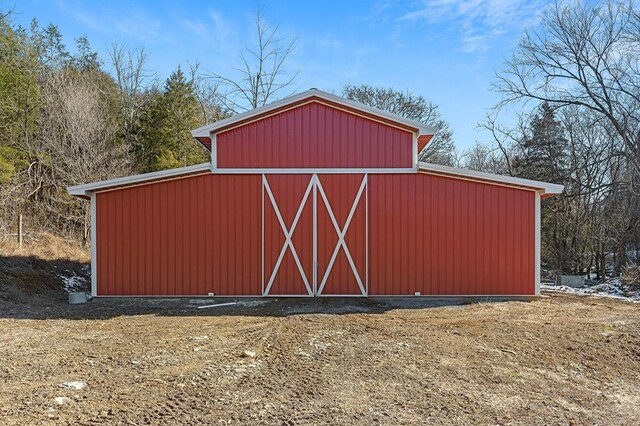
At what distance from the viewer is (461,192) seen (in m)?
8.81

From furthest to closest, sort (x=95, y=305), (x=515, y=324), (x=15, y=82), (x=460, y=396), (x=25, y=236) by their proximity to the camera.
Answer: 1. (x=15, y=82)
2. (x=25, y=236)
3. (x=95, y=305)
4. (x=515, y=324)
5. (x=460, y=396)

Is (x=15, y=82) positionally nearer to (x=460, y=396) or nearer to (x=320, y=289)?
(x=320, y=289)

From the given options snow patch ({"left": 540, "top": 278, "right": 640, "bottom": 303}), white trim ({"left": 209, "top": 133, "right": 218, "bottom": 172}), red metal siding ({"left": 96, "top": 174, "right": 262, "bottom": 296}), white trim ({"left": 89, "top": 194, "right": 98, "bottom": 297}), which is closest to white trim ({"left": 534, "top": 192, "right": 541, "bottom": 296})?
snow patch ({"left": 540, "top": 278, "right": 640, "bottom": 303})

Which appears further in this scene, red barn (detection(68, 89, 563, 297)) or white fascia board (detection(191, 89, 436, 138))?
red barn (detection(68, 89, 563, 297))

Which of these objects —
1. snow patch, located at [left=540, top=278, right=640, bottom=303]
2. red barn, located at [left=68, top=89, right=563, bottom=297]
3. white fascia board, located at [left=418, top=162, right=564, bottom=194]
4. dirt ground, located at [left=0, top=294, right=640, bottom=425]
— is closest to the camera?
dirt ground, located at [left=0, top=294, right=640, bottom=425]

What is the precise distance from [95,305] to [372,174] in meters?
6.11

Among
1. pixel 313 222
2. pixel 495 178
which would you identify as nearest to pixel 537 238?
pixel 495 178

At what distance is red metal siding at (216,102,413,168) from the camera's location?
8.86m

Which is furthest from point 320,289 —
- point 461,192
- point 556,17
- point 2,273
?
point 556,17

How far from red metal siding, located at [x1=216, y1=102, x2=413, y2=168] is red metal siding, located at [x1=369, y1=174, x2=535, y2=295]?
1.15 metres

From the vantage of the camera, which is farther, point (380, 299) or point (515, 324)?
point (380, 299)

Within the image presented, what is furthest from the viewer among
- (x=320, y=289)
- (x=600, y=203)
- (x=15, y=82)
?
(x=600, y=203)

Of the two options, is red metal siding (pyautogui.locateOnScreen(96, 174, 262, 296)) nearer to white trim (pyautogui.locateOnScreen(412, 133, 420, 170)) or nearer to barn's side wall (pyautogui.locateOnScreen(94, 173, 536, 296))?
barn's side wall (pyautogui.locateOnScreen(94, 173, 536, 296))

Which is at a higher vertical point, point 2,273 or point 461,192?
point 461,192
